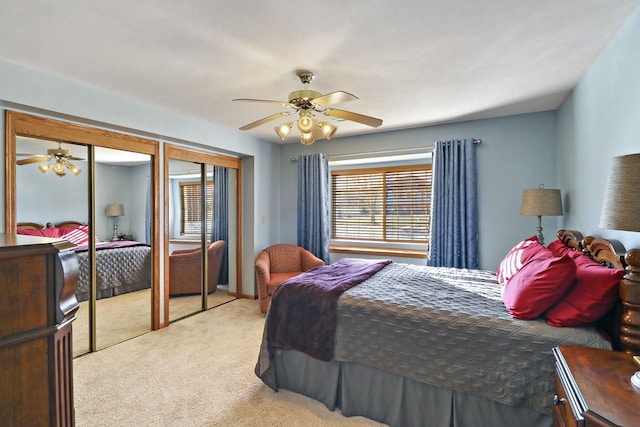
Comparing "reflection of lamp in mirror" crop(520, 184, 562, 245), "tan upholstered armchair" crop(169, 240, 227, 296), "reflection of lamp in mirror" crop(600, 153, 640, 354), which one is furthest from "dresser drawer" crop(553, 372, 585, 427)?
"tan upholstered armchair" crop(169, 240, 227, 296)

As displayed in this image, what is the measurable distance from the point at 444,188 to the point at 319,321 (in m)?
2.60

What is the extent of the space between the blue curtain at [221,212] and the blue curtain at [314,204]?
3.66ft

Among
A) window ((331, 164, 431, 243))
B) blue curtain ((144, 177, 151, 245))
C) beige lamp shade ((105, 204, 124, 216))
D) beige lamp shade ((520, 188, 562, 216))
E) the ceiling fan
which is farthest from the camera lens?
window ((331, 164, 431, 243))

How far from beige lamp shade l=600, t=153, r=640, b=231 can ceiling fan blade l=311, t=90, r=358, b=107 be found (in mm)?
1434

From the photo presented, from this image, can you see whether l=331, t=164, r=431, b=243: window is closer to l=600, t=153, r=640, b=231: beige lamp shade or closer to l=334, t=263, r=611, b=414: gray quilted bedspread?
l=334, t=263, r=611, b=414: gray quilted bedspread

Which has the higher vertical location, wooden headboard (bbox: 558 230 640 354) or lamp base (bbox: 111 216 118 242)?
lamp base (bbox: 111 216 118 242)

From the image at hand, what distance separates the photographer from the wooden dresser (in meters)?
0.84

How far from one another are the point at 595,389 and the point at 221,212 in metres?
4.21

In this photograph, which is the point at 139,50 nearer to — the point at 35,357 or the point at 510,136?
the point at 35,357

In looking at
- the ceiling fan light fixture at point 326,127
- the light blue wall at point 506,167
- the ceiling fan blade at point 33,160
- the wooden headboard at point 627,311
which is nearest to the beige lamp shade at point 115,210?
the ceiling fan blade at point 33,160

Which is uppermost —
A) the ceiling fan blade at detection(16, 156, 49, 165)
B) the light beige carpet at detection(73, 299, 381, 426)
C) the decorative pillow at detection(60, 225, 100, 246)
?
the ceiling fan blade at detection(16, 156, 49, 165)

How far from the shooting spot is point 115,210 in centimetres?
327

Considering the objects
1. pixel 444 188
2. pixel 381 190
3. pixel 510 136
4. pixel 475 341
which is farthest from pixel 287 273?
pixel 510 136

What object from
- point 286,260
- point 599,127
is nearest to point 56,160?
point 286,260
